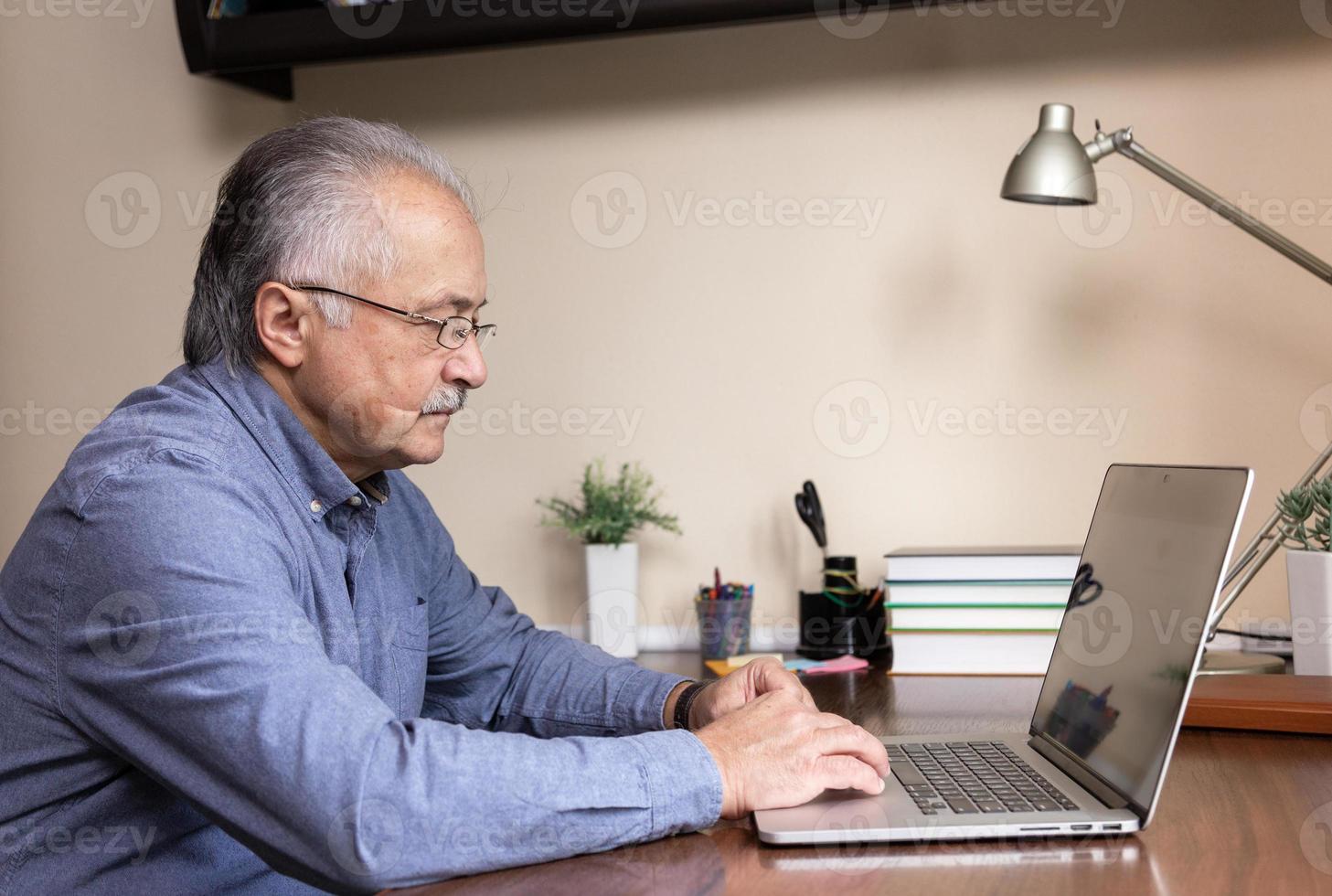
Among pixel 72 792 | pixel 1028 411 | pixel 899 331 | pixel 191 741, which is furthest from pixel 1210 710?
pixel 72 792

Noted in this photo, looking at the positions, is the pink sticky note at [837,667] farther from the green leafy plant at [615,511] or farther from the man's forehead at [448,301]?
the man's forehead at [448,301]

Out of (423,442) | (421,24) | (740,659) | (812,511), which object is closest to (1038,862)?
(423,442)

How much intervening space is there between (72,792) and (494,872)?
1.37 feet

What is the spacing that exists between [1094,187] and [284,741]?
1.20 meters

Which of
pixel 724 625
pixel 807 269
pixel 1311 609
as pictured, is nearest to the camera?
pixel 1311 609

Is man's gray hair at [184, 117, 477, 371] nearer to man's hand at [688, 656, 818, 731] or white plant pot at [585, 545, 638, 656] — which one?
man's hand at [688, 656, 818, 731]

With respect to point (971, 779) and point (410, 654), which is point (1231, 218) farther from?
point (410, 654)

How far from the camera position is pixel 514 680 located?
4.58ft

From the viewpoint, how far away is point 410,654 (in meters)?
1.30

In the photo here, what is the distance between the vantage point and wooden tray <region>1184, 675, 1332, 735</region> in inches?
45.3

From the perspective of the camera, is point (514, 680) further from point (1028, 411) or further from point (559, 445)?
point (1028, 411)

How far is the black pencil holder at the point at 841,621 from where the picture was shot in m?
1.75

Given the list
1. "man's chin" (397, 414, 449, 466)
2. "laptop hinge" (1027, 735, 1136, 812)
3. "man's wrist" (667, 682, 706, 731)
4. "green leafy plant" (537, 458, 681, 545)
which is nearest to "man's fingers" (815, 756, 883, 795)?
"laptop hinge" (1027, 735, 1136, 812)

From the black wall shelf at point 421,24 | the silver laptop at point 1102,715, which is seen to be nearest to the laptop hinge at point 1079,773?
the silver laptop at point 1102,715
